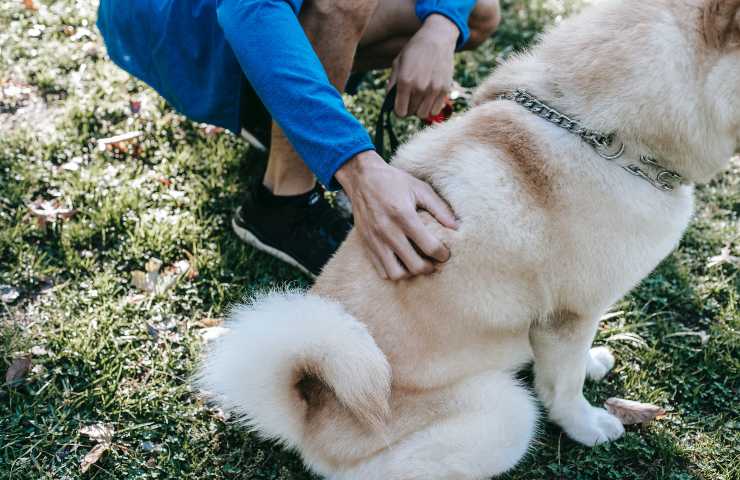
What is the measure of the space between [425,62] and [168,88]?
97cm

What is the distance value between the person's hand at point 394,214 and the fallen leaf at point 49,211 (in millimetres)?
1436

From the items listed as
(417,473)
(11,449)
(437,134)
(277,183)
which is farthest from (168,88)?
(417,473)

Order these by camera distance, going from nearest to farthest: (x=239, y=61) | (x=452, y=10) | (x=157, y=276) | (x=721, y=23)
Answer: (x=721, y=23) < (x=239, y=61) < (x=452, y=10) < (x=157, y=276)

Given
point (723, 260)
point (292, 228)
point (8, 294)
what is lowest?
point (8, 294)

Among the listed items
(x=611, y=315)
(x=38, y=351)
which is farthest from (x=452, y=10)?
Answer: (x=38, y=351)

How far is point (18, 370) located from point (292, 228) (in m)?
1.04

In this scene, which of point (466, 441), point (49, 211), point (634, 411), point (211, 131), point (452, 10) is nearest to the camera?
point (466, 441)

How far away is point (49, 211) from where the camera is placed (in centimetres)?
265

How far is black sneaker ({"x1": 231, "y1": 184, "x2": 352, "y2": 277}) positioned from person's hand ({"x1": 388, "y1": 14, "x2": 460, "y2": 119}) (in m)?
0.55

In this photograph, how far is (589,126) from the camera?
64.5 inches

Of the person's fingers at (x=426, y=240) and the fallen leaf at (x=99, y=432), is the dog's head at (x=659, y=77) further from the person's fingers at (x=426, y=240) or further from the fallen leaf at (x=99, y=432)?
the fallen leaf at (x=99, y=432)

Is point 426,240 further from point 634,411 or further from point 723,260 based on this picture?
point 723,260

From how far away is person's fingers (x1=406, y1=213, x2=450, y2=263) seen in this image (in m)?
1.63

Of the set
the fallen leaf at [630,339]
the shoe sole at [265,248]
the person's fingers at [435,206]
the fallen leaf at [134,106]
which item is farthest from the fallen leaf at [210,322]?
the fallen leaf at [630,339]
